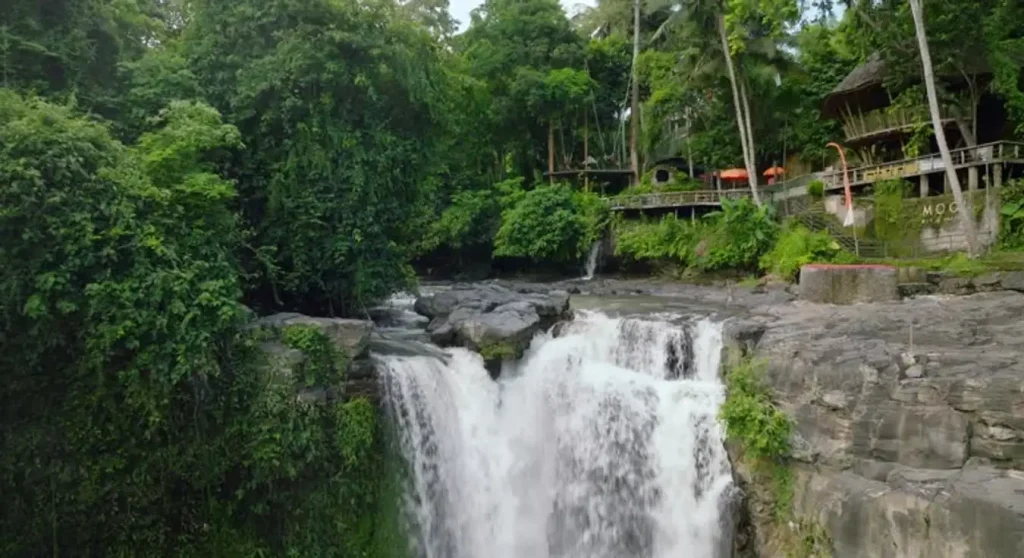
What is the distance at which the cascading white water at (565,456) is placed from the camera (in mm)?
10539

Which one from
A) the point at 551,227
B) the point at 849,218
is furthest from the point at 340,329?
the point at 849,218

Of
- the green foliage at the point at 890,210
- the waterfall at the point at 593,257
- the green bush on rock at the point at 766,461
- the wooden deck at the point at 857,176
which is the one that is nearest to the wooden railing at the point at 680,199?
the wooden deck at the point at 857,176

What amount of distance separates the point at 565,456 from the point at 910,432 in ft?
17.2

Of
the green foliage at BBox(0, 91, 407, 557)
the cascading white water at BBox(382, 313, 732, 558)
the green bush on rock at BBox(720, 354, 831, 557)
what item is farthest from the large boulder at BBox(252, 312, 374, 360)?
the green bush on rock at BBox(720, 354, 831, 557)

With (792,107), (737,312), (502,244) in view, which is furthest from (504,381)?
(792,107)

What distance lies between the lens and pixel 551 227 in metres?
25.5

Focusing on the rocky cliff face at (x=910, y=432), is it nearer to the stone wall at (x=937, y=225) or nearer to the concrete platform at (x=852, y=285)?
the concrete platform at (x=852, y=285)

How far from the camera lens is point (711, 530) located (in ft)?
33.2

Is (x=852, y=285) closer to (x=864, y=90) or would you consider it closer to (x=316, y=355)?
(x=316, y=355)

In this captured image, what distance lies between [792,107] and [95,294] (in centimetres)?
2801

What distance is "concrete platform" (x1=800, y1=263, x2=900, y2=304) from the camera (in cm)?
1410

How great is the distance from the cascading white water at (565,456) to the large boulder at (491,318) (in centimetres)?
39

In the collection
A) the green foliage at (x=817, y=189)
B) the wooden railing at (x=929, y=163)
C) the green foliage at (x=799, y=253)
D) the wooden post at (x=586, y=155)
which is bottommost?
the green foliage at (x=799, y=253)

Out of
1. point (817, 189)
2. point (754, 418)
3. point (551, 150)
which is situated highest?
point (551, 150)
